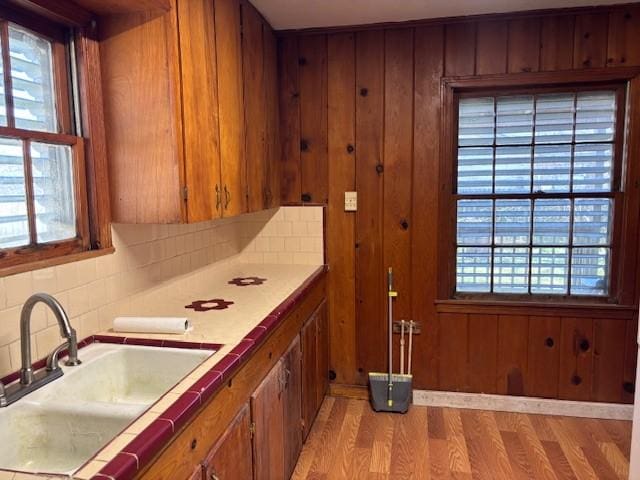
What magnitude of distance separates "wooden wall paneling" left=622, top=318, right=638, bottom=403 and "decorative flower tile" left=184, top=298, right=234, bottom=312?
243 centimetres

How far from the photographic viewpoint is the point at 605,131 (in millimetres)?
2768

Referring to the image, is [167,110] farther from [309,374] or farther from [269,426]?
[309,374]

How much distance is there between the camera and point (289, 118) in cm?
306

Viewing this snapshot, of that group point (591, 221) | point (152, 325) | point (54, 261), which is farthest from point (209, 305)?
point (591, 221)

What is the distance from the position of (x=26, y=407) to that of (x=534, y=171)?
2820 millimetres

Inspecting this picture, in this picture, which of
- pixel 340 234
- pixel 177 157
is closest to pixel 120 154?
pixel 177 157

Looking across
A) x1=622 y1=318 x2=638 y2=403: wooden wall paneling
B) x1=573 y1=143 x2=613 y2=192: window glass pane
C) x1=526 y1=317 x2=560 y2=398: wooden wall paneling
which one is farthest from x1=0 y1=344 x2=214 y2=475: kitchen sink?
x1=622 y1=318 x2=638 y2=403: wooden wall paneling

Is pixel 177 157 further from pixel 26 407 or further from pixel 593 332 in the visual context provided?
pixel 593 332

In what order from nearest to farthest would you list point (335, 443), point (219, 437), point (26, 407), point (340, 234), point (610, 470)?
1. point (26, 407)
2. point (219, 437)
3. point (610, 470)
4. point (335, 443)
5. point (340, 234)

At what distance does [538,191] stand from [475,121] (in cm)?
59

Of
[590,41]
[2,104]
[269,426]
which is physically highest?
[590,41]

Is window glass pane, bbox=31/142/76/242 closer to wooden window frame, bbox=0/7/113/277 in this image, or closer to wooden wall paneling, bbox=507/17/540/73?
wooden window frame, bbox=0/7/113/277

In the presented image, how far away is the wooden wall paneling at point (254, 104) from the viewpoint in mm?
2393

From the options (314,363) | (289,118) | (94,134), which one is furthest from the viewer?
(289,118)
